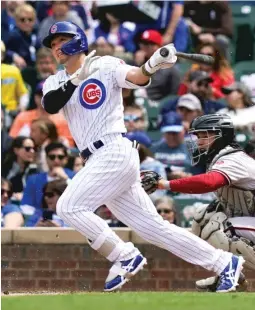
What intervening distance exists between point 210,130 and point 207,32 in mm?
5414

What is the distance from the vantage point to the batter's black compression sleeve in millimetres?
7500

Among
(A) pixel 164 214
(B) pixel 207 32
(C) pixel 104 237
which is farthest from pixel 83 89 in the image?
(B) pixel 207 32

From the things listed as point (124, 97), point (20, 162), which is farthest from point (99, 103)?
point (124, 97)

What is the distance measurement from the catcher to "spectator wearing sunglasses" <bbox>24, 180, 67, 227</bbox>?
3.42m

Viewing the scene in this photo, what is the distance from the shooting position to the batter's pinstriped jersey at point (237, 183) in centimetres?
780

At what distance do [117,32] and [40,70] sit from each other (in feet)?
3.52

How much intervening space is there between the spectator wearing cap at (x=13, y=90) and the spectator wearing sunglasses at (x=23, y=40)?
0.15 metres

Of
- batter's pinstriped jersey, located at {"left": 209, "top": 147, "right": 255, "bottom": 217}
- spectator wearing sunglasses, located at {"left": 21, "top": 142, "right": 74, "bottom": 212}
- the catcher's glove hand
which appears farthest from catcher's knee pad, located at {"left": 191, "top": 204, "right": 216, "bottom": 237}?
spectator wearing sunglasses, located at {"left": 21, "top": 142, "right": 74, "bottom": 212}

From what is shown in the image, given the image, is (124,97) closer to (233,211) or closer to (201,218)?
(201,218)

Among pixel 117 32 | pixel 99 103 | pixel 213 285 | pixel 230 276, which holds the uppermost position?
pixel 117 32

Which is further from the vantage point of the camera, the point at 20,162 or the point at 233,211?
the point at 20,162

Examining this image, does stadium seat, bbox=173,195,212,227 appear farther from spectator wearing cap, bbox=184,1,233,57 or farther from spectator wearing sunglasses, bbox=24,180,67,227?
spectator wearing cap, bbox=184,1,233,57

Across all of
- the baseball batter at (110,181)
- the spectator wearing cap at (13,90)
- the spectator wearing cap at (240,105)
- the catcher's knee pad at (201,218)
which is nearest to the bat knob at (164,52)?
the baseball batter at (110,181)

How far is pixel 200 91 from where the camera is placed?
12734 mm
